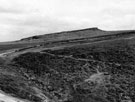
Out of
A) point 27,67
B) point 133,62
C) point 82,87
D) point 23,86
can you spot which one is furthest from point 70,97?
point 133,62

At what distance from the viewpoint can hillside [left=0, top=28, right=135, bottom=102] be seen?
26.2 m

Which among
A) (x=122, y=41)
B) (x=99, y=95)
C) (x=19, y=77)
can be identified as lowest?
(x=99, y=95)

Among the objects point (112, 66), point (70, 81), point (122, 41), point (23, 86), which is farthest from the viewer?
point (122, 41)

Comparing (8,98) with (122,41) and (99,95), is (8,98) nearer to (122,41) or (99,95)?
(99,95)

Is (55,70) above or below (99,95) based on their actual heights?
above

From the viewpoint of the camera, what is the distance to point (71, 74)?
29.6 meters

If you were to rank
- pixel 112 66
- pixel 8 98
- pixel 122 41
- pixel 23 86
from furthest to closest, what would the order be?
1. pixel 122 41
2. pixel 112 66
3. pixel 23 86
4. pixel 8 98

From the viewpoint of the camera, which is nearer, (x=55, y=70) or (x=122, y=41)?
(x=55, y=70)

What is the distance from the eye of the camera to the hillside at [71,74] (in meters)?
26.2

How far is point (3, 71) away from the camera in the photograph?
28.5m

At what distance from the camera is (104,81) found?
28.7 meters

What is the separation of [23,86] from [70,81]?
459 centimetres

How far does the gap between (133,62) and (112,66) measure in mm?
3009

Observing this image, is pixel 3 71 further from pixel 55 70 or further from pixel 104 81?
pixel 104 81
